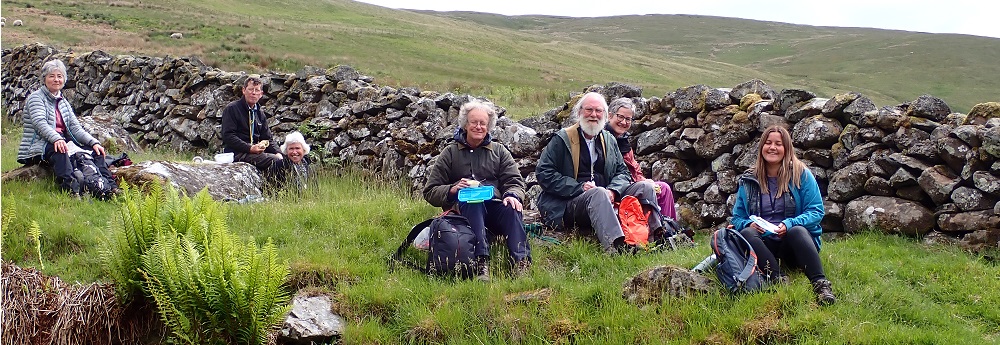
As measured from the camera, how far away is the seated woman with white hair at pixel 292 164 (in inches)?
366

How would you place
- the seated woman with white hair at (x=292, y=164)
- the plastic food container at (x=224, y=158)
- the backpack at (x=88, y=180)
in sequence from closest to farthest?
the backpack at (x=88, y=180)
the seated woman with white hair at (x=292, y=164)
the plastic food container at (x=224, y=158)

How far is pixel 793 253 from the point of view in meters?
5.54

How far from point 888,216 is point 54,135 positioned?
29.2 ft

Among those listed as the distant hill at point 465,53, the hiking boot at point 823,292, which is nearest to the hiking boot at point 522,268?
the hiking boot at point 823,292

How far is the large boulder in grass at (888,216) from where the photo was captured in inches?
263

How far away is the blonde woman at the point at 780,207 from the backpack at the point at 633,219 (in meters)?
0.94

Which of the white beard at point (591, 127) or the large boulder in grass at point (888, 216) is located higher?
the white beard at point (591, 127)

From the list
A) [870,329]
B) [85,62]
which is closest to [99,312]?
[870,329]

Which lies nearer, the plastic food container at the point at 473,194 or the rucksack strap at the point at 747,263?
the rucksack strap at the point at 747,263

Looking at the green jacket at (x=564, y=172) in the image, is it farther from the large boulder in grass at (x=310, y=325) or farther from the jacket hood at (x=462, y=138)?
the large boulder in grass at (x=310, y=325)

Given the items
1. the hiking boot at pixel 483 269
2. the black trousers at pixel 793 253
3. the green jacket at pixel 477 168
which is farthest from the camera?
the green jacket at pixel 477 168

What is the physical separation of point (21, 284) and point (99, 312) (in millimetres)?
511

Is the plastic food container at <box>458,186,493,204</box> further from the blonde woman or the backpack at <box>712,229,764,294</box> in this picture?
the blonde woman

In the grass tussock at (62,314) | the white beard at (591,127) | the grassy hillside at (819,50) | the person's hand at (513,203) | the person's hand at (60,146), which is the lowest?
the grassy hillside at (819,50)
